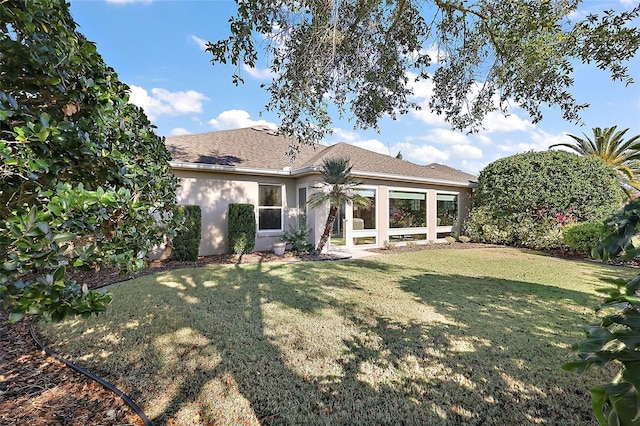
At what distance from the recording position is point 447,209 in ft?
50.8

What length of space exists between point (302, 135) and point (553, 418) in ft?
22.1

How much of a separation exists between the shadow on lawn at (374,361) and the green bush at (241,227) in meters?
4.36

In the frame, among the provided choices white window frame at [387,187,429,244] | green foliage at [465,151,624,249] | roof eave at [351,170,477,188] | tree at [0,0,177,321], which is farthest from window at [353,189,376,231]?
tree at [0,0,177,321]

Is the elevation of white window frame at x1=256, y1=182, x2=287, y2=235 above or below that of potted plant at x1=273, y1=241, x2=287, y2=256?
above

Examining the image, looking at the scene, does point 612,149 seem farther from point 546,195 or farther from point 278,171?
point 278,171

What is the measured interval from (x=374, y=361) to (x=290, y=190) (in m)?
9.38

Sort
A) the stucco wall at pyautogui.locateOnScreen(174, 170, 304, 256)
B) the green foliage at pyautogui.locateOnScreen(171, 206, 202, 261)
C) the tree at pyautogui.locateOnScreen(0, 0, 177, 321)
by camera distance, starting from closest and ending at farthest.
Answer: the tree at pyautogui.locateOnScreen(0, 0, 177, 321) → the green foliage at pyautogui.locateOnScreen(171, 206, 202, 261) → the stucco wall at pyautogui.locateOnScreen(174, 170, 304, 256)

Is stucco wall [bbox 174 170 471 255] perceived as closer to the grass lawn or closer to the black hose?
the grass lawn

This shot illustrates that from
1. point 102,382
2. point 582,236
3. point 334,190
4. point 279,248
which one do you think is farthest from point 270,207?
point 582,236

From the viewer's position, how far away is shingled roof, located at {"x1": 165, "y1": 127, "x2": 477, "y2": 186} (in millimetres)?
10898

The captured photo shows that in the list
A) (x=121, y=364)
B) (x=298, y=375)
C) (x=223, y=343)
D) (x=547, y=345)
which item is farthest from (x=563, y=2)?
(x=121, y=364)

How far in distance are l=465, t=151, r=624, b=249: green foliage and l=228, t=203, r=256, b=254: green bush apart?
35.2 feet

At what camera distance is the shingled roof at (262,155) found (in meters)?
10.9

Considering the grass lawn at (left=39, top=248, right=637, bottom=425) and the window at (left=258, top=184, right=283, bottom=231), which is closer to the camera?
the grass lawn at (left=39, top=248, right=637, bottom=425)
